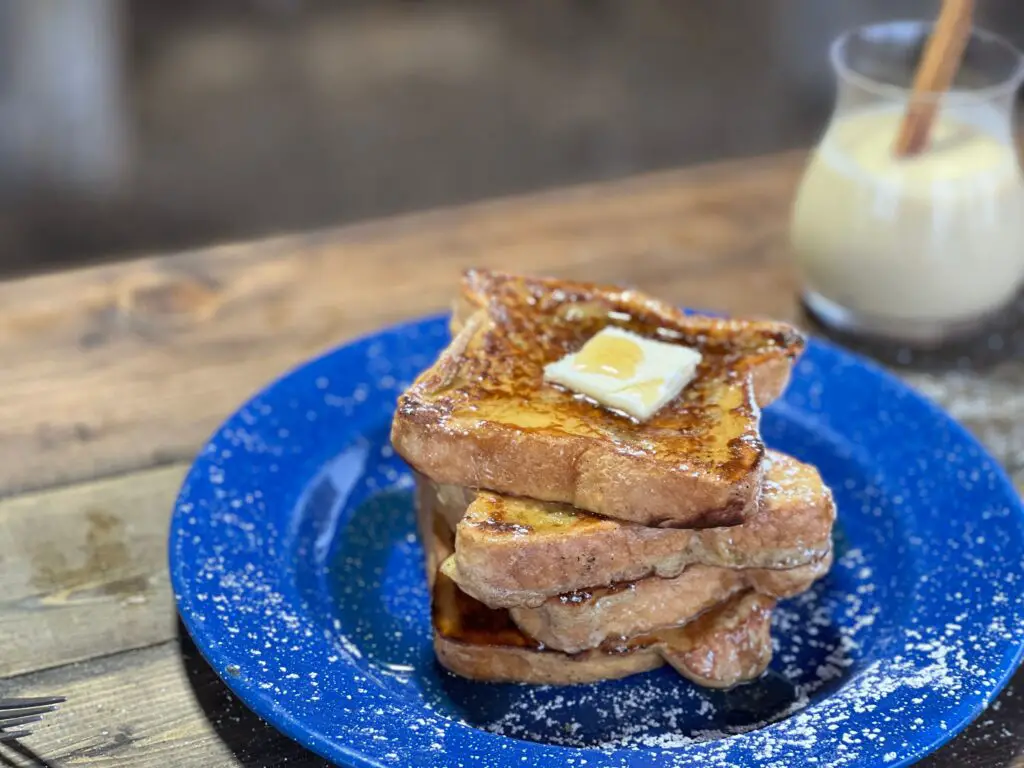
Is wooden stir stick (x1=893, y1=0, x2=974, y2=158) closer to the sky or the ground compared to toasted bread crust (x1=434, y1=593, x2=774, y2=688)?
closer to the sky

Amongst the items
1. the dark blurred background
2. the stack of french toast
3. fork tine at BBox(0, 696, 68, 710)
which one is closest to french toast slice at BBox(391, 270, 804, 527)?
the stack of french toast

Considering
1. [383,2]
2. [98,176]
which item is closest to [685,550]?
[98,176]

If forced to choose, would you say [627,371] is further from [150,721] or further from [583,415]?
[150,721]

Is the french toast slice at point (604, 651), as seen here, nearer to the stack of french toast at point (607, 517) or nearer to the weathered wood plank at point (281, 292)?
the stack of french toast at point (607, 517)

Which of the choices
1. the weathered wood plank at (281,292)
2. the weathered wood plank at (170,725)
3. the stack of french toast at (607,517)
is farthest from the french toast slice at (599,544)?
the weathered wood plank at (281,292)

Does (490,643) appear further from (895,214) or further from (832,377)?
(895,214)

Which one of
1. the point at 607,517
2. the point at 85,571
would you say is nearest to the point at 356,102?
the point at 85,571

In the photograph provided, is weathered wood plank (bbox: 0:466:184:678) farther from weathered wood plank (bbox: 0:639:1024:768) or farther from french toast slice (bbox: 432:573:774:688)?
french toast slice (bbox: 432:573:774:688)
